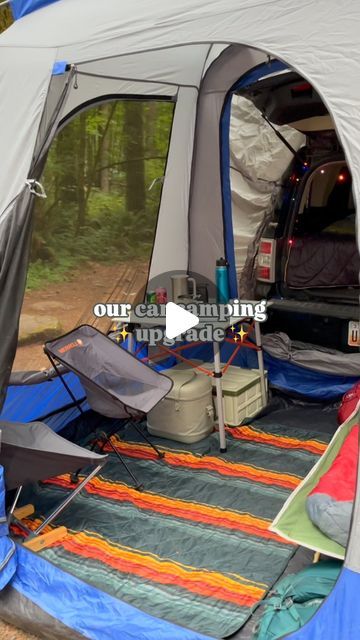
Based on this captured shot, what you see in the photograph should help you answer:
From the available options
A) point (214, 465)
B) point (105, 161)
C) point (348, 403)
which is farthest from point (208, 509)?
point (105, 161)

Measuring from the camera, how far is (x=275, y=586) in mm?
2562

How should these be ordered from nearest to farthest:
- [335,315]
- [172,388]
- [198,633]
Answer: [198,633] → [172,388] → [335,315]

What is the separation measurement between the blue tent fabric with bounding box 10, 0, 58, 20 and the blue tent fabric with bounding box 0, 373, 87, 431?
77.6 inches

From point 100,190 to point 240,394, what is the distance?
2.23 m

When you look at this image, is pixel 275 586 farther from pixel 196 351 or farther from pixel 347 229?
pixel 347 229

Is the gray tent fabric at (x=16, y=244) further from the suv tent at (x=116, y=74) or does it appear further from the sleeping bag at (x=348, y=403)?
the sleeping bag at (x=348, y=403)

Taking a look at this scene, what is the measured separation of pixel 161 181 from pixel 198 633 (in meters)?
2.86

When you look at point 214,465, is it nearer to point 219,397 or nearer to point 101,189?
point 219,397

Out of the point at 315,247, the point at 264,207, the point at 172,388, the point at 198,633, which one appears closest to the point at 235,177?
the point at 264,207

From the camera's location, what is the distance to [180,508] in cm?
317

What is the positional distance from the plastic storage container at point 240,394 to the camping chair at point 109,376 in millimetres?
515

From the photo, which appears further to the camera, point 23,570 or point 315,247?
point 315,247

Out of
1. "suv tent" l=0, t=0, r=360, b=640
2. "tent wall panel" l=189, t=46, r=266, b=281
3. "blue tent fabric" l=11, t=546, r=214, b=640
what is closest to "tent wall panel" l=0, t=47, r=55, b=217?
"suv tent" l=0, t=0, r=360, b=640

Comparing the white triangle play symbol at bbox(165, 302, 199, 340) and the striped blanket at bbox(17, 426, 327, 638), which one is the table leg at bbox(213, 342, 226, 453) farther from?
the white triangle play symbol at bbox(165, 302, 199, 340)
